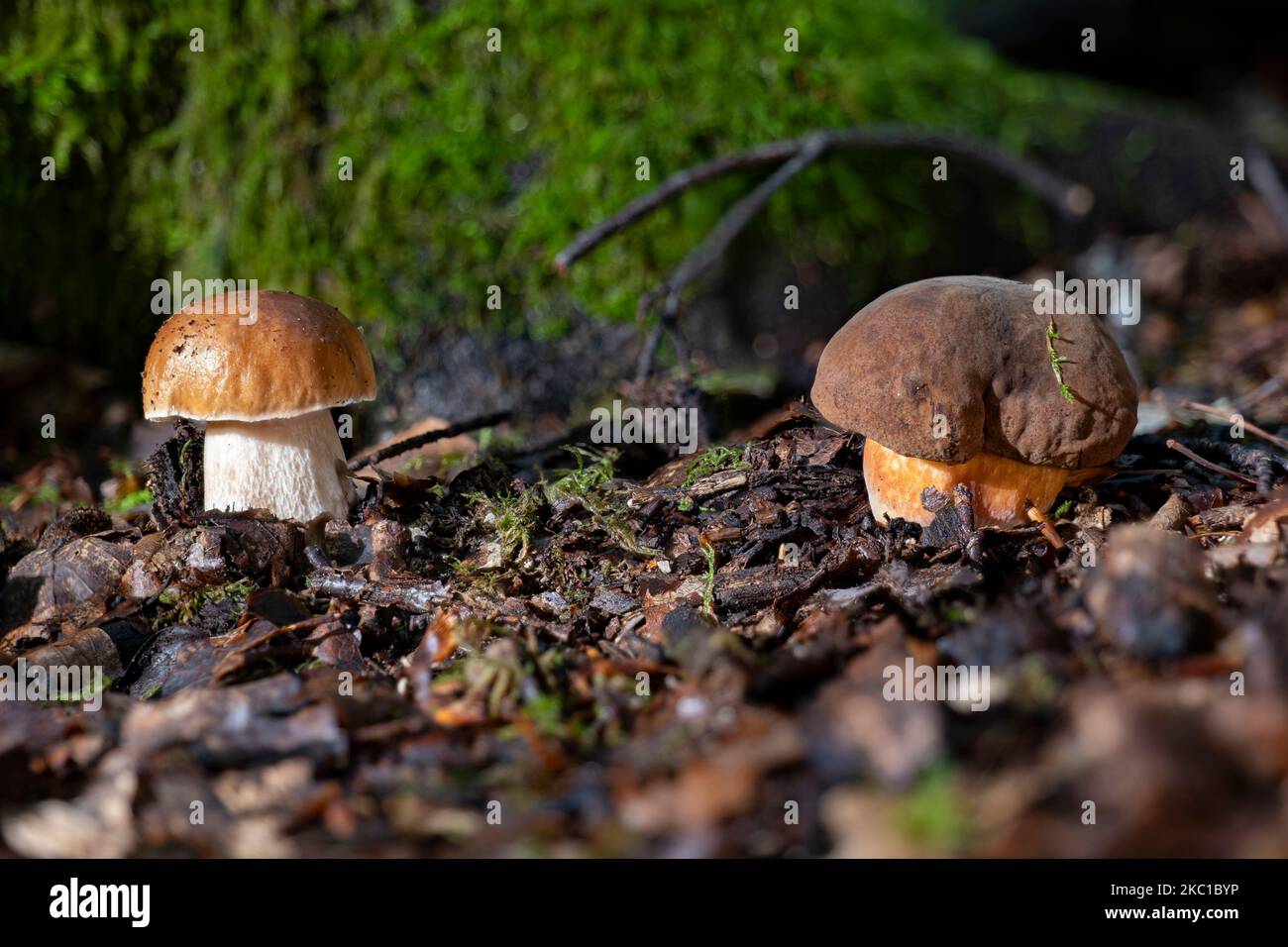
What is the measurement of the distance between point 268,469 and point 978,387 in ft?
7.88

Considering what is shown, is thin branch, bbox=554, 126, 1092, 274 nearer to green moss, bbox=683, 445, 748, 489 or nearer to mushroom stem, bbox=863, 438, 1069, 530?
green moss, bbox=683, 445, 748, 489

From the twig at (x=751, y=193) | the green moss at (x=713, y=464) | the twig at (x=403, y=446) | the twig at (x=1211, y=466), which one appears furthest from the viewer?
the twig at (x=751, y=193)

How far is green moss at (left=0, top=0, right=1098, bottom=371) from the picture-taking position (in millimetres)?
4961

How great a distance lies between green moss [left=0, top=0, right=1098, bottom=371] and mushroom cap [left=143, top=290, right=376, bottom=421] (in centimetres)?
204

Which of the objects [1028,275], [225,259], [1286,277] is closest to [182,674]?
[225,259]

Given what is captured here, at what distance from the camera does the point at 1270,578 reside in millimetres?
2127

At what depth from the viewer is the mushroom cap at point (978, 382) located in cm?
267

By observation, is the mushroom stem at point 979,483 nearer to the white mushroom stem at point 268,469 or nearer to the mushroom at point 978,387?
the mushroom at point 978,387

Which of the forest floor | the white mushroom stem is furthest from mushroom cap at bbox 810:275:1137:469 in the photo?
the white mushroom stem

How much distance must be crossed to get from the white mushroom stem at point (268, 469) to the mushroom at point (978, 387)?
6.01 feet

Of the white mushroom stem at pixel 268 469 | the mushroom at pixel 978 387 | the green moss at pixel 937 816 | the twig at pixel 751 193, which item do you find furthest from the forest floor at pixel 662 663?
the twig at pixel 751 193
